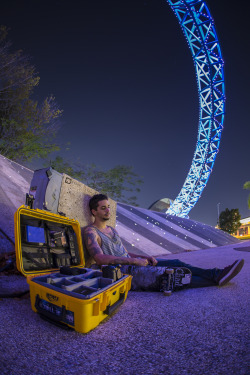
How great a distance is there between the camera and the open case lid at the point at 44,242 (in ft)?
5.77

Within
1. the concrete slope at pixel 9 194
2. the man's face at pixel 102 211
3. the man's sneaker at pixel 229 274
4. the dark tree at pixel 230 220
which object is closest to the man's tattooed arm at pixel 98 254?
the man's face at pixel 102 211

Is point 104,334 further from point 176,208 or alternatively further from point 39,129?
point 176,208

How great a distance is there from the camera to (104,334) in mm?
1215

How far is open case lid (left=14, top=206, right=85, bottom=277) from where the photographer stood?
176cm

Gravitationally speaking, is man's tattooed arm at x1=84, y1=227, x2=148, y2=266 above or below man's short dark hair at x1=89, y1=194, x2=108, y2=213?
below

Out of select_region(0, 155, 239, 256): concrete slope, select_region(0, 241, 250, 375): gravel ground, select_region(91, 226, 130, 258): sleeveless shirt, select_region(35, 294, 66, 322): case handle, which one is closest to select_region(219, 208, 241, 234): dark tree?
select_region(0, 155, 239, 256): concrete slope

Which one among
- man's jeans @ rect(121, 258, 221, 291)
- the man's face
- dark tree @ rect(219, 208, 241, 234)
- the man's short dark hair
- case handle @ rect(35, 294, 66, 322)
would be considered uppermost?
the man's short dark hair

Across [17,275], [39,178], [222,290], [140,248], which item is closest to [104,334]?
[222,290]

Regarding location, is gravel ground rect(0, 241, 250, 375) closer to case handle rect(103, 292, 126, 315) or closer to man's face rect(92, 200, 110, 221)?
case handle rect(103, 292, 126, 315)

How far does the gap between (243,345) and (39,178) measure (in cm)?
222

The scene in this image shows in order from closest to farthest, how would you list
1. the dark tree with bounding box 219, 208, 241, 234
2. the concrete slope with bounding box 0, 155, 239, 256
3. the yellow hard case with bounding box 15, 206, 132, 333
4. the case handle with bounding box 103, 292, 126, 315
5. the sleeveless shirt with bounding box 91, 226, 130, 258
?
the yellow hard case with bounding box 15, 206, 132, 333, the case handle with bounding box 103, 292, 126, 315, the sleeveless shirt with bounding box 91, 226, 130, 258, the concrete slope with bounding box 0, 155, 239, 256, the dark tree with bounding box 219, 208, 241, 234

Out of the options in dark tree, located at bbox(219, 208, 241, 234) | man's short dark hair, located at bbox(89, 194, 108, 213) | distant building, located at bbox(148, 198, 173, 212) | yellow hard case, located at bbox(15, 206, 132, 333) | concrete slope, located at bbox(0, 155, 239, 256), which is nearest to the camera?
yellow hard case, located at bbox(15, 206, 132, 333)

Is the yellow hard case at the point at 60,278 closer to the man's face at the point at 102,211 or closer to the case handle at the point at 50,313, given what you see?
the case handle at the point at 50,313

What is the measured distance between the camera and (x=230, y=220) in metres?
30.5
